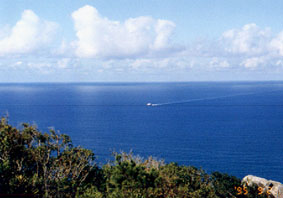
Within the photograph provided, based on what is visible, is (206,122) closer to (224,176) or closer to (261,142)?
(261,142)

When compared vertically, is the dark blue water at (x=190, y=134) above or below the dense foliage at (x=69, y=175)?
below

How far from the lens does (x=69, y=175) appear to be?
19.8m

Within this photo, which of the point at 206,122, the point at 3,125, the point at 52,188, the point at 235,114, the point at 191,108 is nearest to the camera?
the point at 52,188

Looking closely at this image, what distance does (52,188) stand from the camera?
669 inches

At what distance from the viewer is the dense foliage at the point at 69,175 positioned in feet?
52.7

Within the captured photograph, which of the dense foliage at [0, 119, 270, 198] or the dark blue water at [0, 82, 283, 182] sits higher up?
the dense foliage at [0, 119, 270, 198]

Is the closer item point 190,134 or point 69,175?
point 69,175

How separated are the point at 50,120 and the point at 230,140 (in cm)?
6029

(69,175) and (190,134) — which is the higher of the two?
(69,175)

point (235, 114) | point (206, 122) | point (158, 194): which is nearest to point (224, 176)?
point (158, 194)

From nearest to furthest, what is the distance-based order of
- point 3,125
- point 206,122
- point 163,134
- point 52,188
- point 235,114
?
point 52,188
point 3,125
point 163,134
point 206,122
point 235,114

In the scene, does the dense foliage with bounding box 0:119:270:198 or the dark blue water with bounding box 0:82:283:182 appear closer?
the dense foliage with bounding box 0:119:270:198

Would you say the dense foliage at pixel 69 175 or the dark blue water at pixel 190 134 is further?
the dark blue water at pixel 190 134

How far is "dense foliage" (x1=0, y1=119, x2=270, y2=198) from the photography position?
633 inches
